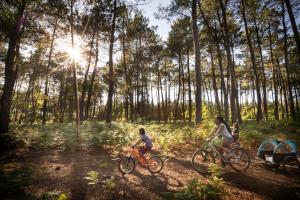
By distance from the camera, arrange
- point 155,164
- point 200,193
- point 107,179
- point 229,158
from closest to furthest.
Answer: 1. point 200,193
2. point 107,179
3. point 229,158
4. point 155,164

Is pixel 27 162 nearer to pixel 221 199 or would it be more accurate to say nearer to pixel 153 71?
pixel 221 199

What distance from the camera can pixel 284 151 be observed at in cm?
752

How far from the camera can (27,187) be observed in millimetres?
6703

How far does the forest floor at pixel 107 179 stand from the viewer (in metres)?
6.16

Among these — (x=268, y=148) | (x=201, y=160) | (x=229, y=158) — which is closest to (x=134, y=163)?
(x=201, y=160)

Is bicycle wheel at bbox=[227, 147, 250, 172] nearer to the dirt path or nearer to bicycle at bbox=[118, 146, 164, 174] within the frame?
the dirt path

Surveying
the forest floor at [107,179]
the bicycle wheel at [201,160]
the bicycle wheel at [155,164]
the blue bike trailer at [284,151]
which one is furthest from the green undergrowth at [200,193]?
the blue bike trailer at [284,151]

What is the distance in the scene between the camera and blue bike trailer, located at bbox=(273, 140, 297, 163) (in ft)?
24.0

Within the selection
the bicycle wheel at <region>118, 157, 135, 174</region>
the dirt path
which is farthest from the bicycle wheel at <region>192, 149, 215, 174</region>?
the bicycle wheel at <region>118, 157, 135, 174</region>

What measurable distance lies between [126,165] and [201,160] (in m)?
3.11

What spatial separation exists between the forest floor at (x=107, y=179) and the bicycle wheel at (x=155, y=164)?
21 centimetres

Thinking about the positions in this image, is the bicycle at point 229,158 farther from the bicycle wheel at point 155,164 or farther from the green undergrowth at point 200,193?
the green undergrowth at point 200,193

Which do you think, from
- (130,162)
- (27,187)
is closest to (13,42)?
(27,187)

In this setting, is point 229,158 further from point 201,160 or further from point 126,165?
Result: point 126,165
